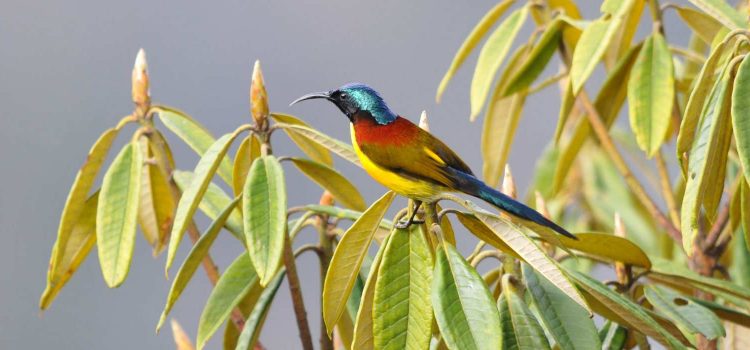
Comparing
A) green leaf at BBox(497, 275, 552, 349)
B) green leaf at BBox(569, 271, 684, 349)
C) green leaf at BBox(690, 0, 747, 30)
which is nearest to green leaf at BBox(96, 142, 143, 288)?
green leaf at BBox(497, 275, 552, 349)

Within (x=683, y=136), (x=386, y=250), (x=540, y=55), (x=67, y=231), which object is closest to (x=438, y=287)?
(x=386, y=250)

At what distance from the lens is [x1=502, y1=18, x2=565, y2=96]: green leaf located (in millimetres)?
2273

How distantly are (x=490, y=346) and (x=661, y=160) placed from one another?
3.30 feet

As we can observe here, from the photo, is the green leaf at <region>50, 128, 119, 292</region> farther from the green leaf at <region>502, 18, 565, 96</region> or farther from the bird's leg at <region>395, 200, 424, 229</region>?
the green leaf at <region>502, 18, 565, 96</region>

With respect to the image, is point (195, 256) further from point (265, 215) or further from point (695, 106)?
point (695, 106)

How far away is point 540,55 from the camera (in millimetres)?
2297

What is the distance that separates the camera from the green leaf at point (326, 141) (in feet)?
6.00

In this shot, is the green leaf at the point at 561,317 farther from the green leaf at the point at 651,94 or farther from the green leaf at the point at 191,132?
the green leaf at the point at 191,132

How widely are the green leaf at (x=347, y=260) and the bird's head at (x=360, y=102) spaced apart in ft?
0.91

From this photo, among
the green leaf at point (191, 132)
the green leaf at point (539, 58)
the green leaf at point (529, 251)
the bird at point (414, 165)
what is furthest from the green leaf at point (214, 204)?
the green leaf at point (539, 58)

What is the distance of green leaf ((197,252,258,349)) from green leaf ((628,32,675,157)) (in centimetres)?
72

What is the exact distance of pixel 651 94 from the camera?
83.4 inches

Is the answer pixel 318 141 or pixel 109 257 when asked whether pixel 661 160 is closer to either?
pixel 318 141

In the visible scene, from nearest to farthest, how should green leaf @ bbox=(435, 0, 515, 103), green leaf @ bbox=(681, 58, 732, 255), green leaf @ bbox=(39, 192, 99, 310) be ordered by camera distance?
green leaf @ bbox=(681, 58, 732, 255)
green leaf @ bbox=(39, 192, 99, 310)
green leaf @ bbox=(435, 0, 515, 103)
